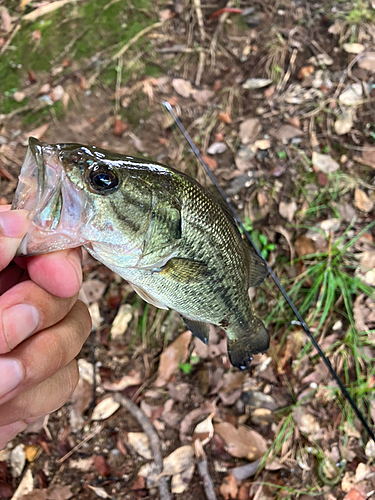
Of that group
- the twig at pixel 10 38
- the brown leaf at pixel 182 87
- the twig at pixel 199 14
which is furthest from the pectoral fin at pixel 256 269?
the twig at pixel 10 38

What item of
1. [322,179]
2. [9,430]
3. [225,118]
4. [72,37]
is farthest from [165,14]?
[9,430]

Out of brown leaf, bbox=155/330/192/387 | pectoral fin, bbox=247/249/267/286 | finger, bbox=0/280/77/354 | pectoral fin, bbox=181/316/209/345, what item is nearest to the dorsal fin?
pectoral fin, bbox=247/249/267/286

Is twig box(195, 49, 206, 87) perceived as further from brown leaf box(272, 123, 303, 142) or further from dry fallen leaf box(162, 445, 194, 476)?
dry fallen leaf box(162, 445, 194, 476)

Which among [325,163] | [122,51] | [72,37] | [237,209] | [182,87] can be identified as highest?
[72,37]

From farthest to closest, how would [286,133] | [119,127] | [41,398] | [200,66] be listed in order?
1. [200,66]
2. [119,127]
3. [286,133]
4. [41,398]

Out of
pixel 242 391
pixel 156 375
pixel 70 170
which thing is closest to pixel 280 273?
pixel 242 391

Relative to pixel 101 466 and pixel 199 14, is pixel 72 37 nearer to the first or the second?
pixel 199 14

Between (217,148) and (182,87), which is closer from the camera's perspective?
(217,148)
